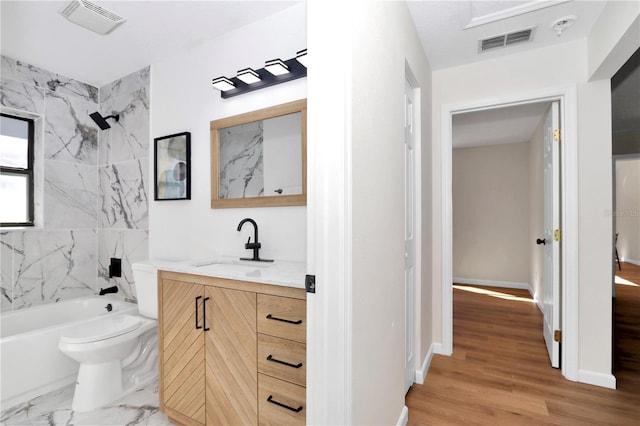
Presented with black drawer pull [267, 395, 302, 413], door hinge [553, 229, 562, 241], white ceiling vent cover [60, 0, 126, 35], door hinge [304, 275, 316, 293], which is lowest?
black drawer pull [267, 395, 302, 413]

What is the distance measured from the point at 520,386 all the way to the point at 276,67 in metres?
2.67

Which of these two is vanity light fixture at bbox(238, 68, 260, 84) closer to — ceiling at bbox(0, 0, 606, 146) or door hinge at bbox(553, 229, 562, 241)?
ceiling at bbox(0, 0, 606, 146)

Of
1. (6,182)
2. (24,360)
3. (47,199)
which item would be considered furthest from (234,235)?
(6,182)

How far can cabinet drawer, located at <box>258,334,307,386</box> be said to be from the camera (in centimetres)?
139

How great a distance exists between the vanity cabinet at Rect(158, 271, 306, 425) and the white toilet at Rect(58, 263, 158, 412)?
47 centimetres

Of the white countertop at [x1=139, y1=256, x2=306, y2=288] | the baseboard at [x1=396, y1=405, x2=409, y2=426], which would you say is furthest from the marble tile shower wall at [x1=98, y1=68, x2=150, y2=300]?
the baseboard at [x1=396, y1=405, x2=409, y2=426]

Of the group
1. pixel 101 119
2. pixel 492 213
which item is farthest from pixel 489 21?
pixel 492 213

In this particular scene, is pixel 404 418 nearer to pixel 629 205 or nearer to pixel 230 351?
pixel 230 351

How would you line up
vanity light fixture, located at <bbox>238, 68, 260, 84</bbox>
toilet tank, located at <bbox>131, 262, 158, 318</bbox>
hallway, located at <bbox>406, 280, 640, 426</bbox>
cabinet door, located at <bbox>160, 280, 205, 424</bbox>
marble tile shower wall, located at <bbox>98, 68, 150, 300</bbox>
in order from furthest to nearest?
marble tile shower wall, located at <bbox>98, 68, 150, 300</bbox>, toilet tank, located at <bbox>131, 262, 158, 318</bbox>, vanity light fixture, located at <bbox>238, 68, 260, 84</bbox>, hallway, located at <bbox>406, 280, 640, 426</bbox>, cabinet door, located at <bbox>160, 280, 205, 424</bbox>

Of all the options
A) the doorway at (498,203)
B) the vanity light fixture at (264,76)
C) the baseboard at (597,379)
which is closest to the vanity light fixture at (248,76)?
the vanity light fixture at (264,76)

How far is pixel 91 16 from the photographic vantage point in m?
2.13

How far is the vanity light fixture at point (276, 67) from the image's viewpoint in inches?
79.1

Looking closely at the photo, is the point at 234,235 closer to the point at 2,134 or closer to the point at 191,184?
the point at 191,184

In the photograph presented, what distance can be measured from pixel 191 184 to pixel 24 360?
160cm
